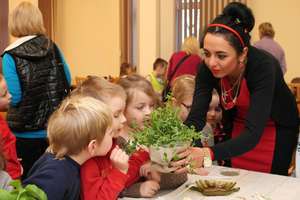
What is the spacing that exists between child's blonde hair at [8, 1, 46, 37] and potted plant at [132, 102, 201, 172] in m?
1.71

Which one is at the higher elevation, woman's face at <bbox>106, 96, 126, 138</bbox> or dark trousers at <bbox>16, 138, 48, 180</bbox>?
woman's face at <bbox>106, 96, 126, 138</bbox>

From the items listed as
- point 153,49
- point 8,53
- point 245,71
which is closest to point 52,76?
point 8,53

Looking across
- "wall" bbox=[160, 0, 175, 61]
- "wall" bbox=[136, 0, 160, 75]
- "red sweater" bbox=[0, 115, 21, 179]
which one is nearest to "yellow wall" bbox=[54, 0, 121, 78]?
"wall" bbox=[136, 0, 160, 75]

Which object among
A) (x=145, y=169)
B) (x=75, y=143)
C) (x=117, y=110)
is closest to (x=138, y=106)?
(x=117, y=110)

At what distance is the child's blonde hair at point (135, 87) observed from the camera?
215 centimetres

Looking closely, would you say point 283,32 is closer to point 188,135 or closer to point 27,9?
point 27,9

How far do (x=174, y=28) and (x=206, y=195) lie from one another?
21.2 ft

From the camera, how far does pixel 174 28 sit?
26.2 feet

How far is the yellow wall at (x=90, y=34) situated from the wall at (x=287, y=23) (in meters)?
2.85

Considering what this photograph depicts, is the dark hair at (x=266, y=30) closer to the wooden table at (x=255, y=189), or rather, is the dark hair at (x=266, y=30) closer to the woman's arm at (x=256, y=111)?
the woman's arm at (x=256, y=111)

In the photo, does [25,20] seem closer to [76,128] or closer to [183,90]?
[183,90]

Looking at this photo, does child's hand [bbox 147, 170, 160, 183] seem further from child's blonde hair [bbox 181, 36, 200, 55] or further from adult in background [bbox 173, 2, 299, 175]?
child's blonde hair [bbox 181, 36, 200, 55]

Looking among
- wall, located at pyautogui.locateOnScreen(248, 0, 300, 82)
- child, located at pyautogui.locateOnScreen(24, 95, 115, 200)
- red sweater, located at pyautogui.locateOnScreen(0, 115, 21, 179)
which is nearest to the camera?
child, located at pyautogui.locateOnScreen(24, 95, 115, 200)

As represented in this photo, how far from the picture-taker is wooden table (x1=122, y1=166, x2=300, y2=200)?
1694mm
